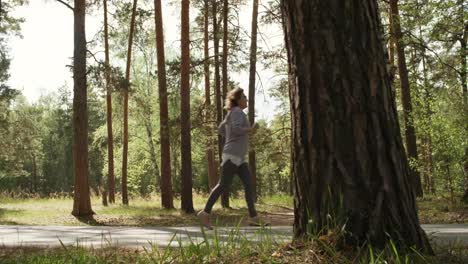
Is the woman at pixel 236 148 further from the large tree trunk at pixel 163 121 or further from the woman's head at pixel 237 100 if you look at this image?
the large tree trunk at pixel 163 121

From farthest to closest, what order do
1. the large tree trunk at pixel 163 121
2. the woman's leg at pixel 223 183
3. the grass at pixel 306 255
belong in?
the large tree trunk at pixel 163 121, the woman's leg at pixel 223 183, the grass at pixel 306 255

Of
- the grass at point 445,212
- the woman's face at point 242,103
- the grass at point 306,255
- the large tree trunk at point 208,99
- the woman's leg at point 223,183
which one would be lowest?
the grass at point 445,212

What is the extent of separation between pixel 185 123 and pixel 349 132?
513 inches

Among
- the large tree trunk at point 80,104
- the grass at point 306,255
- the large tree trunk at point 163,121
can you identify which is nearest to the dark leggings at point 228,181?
the grass at point 306,255

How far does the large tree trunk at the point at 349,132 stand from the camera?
3162 mm

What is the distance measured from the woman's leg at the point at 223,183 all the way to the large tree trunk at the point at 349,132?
328cm

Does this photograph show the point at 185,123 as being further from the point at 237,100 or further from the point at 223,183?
the point at 223,183

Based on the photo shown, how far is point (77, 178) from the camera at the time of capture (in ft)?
47.0

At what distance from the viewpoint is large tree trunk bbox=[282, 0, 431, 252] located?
316 centimetres

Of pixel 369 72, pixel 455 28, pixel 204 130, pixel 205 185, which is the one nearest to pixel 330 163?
pixel 369 72

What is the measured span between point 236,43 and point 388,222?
17.8 m

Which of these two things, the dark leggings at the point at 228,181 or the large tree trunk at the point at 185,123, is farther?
the large tree trunk at the point at 185,123

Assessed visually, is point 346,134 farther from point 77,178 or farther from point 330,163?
point 77,178

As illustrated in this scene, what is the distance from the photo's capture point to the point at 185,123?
16.0m
